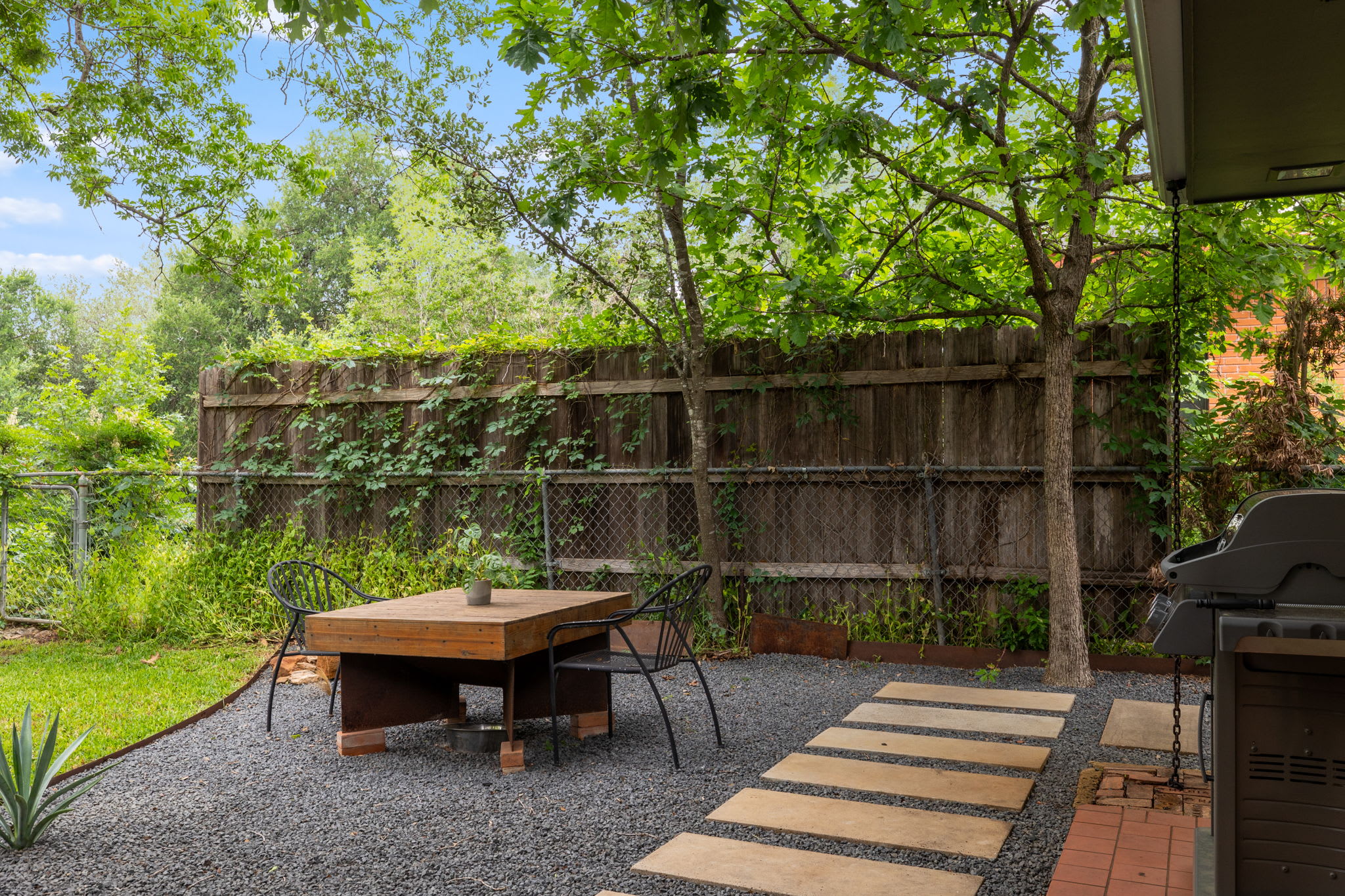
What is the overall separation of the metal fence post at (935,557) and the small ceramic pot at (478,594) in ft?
9.90

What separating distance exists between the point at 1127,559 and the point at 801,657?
6.95 feet

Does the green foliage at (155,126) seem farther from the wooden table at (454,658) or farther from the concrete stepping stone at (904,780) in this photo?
the concrete stepping stone at (904,780)

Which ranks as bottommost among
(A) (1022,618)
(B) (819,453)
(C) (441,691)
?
(C) (441,691)

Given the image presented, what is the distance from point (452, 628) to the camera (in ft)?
13.1

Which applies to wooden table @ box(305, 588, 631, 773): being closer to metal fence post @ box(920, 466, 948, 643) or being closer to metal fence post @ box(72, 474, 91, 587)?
metal fence post @ box(920, 466, 948, 643)

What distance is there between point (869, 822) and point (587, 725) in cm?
172

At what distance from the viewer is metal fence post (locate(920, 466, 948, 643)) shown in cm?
603

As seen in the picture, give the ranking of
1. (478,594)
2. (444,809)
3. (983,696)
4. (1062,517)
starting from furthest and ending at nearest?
(1062,517)
(983,696)
(478,594)
(444,809)

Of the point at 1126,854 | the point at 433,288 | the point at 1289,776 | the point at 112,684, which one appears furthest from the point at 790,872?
the point at 433,288

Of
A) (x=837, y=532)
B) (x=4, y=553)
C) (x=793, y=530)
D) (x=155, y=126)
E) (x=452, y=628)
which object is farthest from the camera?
(x=4, y=553)

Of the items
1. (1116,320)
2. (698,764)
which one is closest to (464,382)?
(698,764)

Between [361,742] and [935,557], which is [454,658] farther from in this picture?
[935,557]

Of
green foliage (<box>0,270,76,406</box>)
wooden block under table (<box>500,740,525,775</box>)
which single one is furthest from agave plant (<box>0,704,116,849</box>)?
green foliage (<box>0,270,76,406</box>)

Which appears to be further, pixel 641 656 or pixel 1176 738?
pixel 641 656
